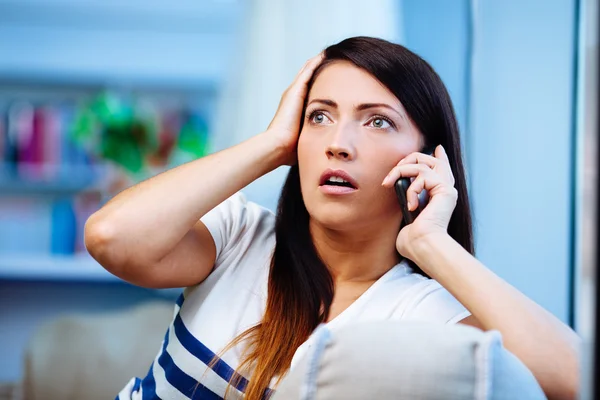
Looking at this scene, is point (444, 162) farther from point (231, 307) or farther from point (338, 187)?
point (231, 307)

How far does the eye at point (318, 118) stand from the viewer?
4.34ft

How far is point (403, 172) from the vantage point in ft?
4.01

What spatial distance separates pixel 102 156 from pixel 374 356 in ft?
9.08

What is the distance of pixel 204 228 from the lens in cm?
130

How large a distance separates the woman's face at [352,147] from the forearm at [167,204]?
12cm

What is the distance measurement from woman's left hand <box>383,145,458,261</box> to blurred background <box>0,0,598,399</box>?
31 centimetres

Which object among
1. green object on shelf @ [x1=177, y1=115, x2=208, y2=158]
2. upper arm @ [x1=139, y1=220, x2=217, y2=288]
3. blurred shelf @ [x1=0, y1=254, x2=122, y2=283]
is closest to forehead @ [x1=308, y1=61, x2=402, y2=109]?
upper arm @ [x1=139, y1=220, x2=217, y2=288]

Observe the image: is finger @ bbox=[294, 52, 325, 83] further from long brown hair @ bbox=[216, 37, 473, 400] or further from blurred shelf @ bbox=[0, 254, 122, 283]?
blurred shelf @ bbox=[0, 254, 122, 283]

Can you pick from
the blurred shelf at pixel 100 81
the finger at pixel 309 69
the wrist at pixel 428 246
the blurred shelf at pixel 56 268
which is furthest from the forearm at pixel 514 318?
the blurred shelf at pixel 100 81

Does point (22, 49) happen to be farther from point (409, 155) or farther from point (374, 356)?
point (374, 356)

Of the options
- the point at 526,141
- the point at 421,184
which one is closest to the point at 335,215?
the point at 421,184

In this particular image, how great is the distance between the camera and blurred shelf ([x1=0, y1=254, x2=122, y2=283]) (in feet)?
10.6

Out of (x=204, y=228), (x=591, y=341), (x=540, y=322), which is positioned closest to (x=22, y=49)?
(x=204, y=228)

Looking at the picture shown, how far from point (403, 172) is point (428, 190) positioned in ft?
0.18
